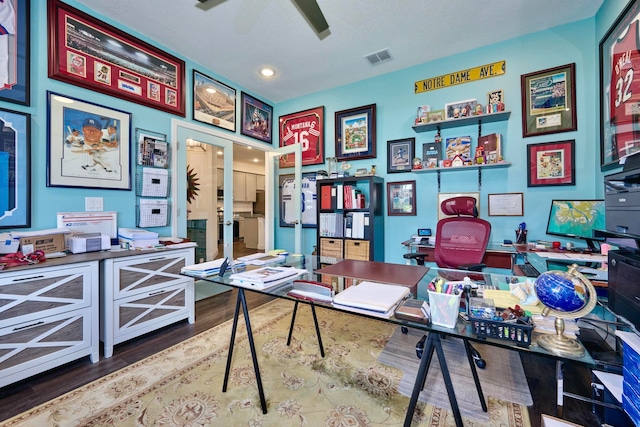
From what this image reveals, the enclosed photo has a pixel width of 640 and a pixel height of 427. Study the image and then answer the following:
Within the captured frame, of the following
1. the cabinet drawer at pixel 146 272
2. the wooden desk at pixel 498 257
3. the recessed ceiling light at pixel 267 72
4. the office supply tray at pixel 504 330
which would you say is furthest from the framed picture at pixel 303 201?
the office supply tray at pixel 504 330

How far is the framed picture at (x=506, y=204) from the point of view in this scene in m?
2.74

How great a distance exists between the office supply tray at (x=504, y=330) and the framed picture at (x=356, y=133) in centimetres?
295

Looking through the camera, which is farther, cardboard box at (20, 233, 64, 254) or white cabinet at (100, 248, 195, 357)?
white cabinet at (100, 248, 195, 357)

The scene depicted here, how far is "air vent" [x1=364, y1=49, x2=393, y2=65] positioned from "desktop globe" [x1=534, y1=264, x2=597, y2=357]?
2.95 meters

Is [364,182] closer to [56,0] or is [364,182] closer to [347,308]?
[347,308]

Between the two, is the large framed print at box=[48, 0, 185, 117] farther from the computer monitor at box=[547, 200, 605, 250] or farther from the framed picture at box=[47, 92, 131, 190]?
the computer monitor at box=[547, 200, 605, 250]

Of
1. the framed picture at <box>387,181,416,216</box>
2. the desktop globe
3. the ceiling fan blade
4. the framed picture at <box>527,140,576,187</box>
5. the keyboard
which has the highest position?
the ceiling fan blade

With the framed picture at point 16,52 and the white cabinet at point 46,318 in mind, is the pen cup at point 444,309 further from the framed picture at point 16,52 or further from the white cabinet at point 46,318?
the framed picture at point 16,52

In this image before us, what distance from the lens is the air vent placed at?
118 inches

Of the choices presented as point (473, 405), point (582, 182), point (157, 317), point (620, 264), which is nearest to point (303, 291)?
point (473, 405)

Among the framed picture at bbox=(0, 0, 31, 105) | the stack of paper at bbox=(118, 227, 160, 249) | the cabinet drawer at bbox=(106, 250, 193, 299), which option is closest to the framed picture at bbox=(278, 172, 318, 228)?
the cabinet drawer at bbox=(106, 250, 193, 299)

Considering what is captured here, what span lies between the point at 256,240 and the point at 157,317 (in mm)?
4810

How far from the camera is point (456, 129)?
9.96 ft

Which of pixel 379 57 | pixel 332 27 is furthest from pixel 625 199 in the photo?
A: pixel 379 57
